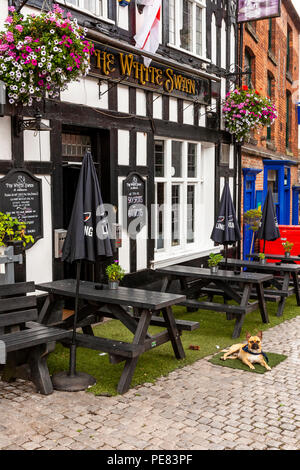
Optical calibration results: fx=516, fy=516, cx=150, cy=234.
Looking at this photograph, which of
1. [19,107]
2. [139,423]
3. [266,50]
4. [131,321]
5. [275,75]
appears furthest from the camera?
[275,75]

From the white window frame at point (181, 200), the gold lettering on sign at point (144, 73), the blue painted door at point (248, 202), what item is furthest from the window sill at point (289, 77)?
the gold lettering on sign at point (144, 73)

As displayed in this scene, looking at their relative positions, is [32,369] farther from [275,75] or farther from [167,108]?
[275,75]

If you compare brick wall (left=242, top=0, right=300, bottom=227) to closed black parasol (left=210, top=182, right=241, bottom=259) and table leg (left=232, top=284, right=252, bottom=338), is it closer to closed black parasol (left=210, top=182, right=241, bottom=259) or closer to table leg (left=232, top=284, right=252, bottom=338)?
closed black parasol (left=210, top=182, right=241, bottom=259)

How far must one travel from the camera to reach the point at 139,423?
4438 millimetres

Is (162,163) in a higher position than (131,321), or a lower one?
higher

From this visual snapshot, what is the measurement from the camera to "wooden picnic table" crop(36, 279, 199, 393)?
528cm

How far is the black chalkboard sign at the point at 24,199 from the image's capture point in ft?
20.4

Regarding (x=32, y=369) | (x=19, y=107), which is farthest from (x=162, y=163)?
(x=32, y=369)

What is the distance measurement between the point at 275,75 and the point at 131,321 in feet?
40.7

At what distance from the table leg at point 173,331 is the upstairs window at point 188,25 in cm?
541

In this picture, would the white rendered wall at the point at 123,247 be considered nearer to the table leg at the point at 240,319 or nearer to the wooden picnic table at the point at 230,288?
the wooden picnic table at the point at 230,288

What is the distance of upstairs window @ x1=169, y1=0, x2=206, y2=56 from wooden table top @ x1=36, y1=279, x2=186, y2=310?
5173 mm

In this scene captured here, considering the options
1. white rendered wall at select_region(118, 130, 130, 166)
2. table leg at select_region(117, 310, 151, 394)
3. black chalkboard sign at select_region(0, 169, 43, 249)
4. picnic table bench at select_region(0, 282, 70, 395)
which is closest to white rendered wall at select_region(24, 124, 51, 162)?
black chalkboard sign at select_region(0, 169, 43, 249)

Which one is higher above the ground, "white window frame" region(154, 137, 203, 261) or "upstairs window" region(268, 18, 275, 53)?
"upstairs window" region(268, 18, 275, 53)
